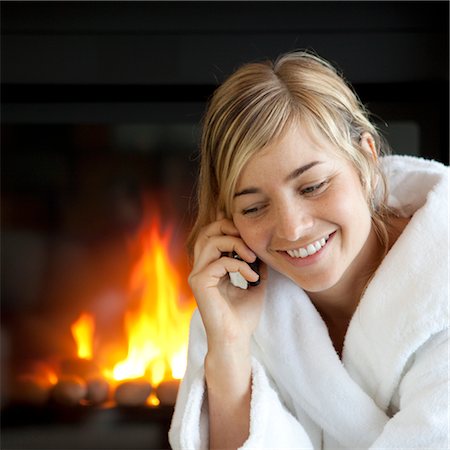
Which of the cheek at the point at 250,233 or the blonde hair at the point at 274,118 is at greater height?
the blonde hair at the point at 274,118

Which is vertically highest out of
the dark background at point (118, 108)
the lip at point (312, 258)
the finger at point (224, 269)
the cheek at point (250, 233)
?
the dark background at point (118, 108)

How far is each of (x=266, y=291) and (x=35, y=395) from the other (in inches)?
38.5

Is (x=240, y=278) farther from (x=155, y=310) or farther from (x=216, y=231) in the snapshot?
(x=155, y=310)

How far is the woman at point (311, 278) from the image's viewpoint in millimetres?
1235

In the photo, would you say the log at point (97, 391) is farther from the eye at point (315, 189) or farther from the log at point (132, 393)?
the eye at point (315, 189)

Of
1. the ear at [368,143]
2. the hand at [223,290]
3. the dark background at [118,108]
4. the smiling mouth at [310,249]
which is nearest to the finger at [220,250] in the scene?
the hand at [223,290]

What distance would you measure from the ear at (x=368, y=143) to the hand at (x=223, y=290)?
0.82 ft

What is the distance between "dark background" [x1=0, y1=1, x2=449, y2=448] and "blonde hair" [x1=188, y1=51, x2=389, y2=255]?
718 mm

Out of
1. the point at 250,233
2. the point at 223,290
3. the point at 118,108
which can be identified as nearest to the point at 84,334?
the point at 118,108

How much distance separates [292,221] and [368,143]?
0.71 feet

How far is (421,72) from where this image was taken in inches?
80.9

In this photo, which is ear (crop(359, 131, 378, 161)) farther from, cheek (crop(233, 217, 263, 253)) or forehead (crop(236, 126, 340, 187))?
cheek (crop(233, 217, 263, 253))

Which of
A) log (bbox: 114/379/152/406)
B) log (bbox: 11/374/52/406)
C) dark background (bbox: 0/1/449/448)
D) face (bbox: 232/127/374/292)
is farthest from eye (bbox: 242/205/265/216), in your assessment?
log (bbox: 11/374/52/406)

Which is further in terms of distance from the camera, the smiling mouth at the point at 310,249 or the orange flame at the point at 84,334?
the orange flame at the point at 84,334
